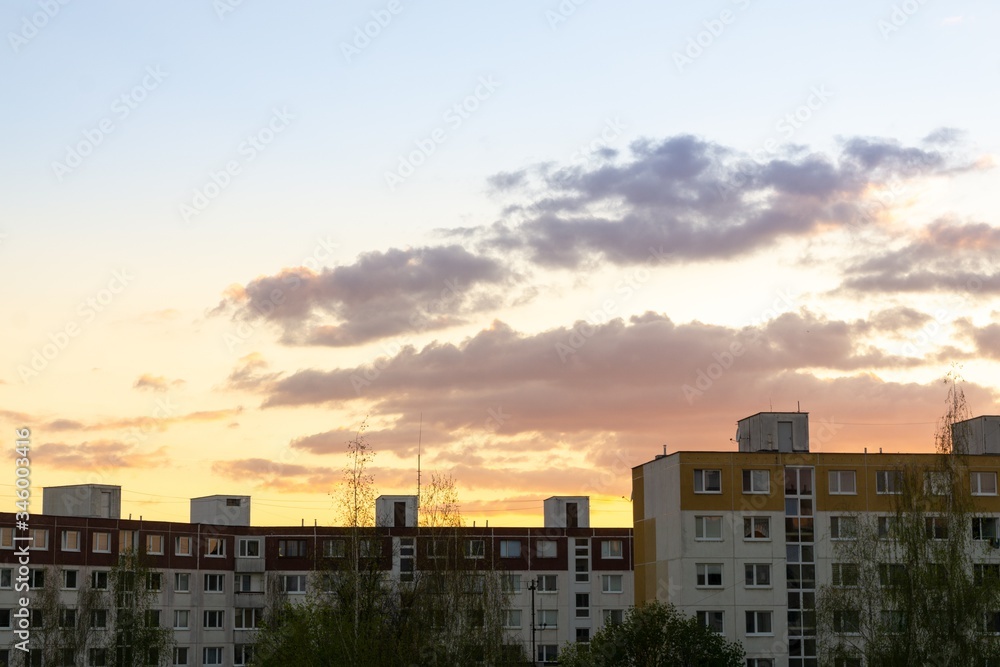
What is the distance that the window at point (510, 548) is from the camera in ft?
428

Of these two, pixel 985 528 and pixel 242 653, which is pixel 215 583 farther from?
pixel 985 528

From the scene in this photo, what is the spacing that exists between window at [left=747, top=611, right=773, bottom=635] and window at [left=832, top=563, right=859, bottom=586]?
5.02 meters

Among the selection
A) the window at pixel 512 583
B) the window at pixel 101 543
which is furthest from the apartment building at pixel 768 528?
the window at pixel 101 543

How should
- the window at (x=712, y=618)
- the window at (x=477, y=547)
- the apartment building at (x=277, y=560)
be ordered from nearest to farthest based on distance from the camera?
the window at (x=712, y=618)
the apartment building at (x=277, y=560)
the window at (x=477, y=547)

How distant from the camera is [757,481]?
90.1 m

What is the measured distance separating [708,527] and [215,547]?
5515 cm

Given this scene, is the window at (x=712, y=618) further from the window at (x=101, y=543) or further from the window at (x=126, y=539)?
the window at (x=101, y=543)

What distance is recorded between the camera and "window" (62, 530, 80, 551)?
112m

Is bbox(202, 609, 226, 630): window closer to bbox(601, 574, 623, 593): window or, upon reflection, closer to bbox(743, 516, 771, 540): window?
bbox(601, 574, 623, 593): window

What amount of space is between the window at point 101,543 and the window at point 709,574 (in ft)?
174

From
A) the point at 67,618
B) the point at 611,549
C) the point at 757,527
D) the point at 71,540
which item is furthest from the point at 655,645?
the point at 71,540

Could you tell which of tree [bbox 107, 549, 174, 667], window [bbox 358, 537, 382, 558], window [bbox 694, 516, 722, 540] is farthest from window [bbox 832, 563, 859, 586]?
tree [bbox 107, 549, 174, 667]

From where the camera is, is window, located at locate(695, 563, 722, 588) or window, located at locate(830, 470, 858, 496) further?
window, located at locate(830, 470, 858, 496)

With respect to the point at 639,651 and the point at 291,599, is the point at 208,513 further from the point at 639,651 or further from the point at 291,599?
the point at 639,651
